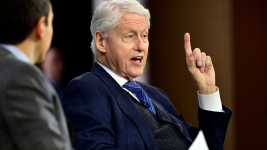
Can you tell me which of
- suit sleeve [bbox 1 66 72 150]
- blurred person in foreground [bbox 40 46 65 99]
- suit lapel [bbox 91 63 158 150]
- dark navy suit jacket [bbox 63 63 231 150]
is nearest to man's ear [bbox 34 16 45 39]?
suit sleeve [bbox 1 66 72 150]

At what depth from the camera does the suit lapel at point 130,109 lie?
1.56 metres

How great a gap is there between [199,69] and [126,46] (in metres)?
0.43

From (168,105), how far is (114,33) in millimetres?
527

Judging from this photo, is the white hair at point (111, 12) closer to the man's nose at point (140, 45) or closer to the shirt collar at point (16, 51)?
the man's nose at point (140, 45)

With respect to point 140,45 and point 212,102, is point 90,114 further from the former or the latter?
point 212,102

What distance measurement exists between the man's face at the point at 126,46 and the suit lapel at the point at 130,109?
0.35ft

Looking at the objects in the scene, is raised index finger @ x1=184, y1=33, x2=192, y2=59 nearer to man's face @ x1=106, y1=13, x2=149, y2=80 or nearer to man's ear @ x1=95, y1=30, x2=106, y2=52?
man's face @ x1=106, y1=13, x2=149, y2=80

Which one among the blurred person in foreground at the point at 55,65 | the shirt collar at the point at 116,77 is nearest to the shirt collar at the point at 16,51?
the shirt collar at the point at 116,77

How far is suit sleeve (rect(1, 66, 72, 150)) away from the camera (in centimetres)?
82

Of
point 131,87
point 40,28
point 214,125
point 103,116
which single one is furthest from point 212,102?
point 40,28

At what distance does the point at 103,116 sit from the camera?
1.51m

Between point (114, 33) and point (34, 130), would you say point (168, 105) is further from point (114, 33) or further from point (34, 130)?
point (34, 130)

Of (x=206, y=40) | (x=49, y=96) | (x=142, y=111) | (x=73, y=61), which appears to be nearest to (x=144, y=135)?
(x=142, y=111)

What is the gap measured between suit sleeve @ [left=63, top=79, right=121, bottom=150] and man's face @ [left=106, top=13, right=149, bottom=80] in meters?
0.21
